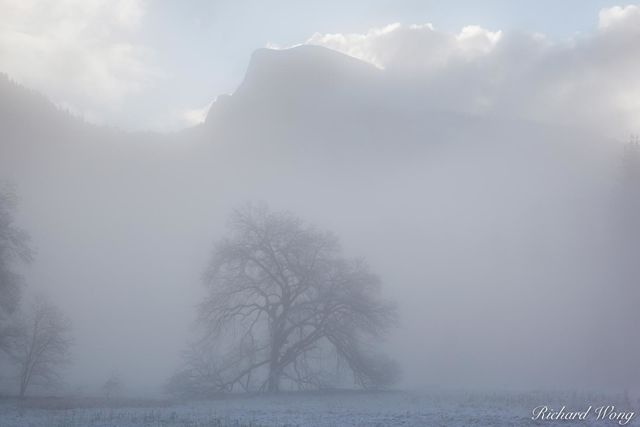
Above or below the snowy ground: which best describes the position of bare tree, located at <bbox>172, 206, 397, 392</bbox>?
above

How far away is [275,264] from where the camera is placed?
3422 centimetres

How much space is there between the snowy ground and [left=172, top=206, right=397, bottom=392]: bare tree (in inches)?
256

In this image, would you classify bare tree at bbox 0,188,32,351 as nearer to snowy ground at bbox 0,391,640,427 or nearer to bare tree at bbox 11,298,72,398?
bare tree at bbox 11,298,72,398

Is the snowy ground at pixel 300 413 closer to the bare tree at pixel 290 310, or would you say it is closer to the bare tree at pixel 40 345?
the bare tree at pixel 290 310

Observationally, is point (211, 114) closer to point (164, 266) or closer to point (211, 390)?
point (164, 266)

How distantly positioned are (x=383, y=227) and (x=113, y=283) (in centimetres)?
4204

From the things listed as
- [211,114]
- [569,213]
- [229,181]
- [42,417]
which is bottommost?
[42,417]

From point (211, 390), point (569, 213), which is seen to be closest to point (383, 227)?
point (569, 213)

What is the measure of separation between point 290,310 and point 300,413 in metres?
13.0

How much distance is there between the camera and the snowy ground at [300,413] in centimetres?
1723

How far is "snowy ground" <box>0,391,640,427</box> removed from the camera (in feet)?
56.5

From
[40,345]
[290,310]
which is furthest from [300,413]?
[40,345]

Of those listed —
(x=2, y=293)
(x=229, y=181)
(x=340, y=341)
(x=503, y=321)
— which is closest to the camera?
(x=2, y=293)

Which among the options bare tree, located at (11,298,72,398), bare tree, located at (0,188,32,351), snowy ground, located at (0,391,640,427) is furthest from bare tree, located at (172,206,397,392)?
bare tree, located at (0,188,32,351)
